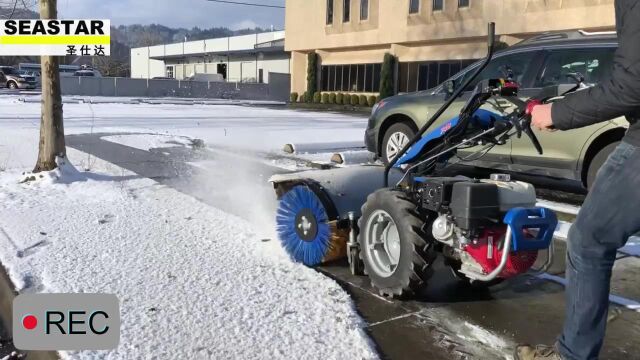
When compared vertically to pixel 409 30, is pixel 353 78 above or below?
below

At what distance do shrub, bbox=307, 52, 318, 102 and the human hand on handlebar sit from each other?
118ft

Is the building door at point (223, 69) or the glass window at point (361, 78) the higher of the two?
the building door at point (223, 69)

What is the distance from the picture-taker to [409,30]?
99.7 ft

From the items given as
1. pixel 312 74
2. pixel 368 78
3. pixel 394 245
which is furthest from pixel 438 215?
pixel 312 74

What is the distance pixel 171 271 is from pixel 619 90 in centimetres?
312

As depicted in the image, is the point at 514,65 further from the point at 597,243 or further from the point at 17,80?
the point at 17,80

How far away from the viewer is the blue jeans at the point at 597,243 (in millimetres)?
2262

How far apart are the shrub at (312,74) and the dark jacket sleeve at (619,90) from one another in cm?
3619

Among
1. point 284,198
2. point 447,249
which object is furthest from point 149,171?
point 447,249

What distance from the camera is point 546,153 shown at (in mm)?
6766

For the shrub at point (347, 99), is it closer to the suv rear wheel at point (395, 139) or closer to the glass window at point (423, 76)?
the glass window at point (423, 76)

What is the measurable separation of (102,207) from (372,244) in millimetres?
3334

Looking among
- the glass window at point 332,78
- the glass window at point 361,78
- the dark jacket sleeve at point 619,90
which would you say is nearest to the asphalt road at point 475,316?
the dark jacket sleeve at point 619,90

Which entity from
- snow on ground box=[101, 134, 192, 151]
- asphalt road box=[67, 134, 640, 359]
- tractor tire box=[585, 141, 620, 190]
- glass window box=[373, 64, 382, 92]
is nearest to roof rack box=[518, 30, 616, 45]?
tractor tire box=[585, 141, 620, 190]
